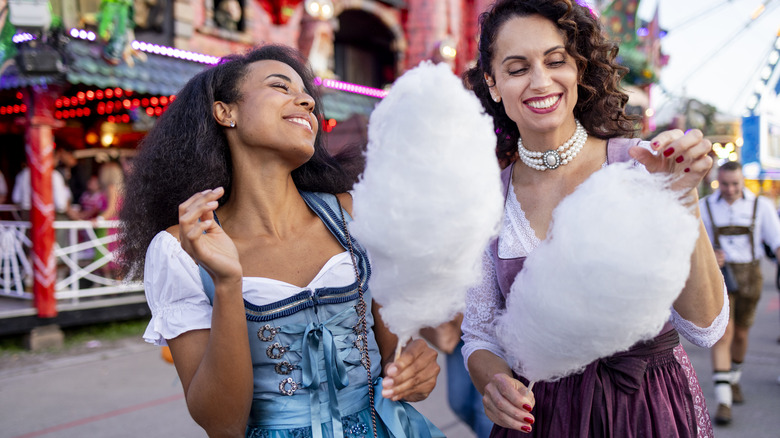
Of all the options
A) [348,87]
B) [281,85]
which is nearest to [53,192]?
[348,87]

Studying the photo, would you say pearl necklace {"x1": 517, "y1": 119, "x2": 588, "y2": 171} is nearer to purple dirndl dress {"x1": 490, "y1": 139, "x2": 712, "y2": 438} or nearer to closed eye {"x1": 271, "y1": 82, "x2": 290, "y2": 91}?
purple dirndl dress {"x1": 490, "y1": 139, "x2": 712, "y2": 438}

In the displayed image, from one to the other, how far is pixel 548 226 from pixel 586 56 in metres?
0.48

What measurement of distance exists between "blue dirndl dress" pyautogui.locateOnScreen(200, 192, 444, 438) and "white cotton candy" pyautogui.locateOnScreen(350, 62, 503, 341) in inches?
14.0

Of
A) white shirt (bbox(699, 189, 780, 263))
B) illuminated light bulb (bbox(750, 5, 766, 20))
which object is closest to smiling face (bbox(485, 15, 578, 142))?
white shirt (bbox(699, 189, 780, 263))

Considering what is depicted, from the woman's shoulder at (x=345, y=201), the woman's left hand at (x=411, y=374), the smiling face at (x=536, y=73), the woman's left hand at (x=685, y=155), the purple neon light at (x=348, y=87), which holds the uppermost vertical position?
the purple neon light at (x=348, y=87)

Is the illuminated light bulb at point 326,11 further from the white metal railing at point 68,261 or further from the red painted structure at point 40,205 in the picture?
the white metal railing at point 68,261

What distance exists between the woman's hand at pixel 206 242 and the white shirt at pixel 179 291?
158 mm

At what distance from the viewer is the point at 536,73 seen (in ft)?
4.61

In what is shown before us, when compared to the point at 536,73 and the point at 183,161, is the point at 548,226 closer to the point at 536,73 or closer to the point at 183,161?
the point at 536,73

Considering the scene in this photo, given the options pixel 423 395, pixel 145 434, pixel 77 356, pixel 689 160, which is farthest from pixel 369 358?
pixel 77 356

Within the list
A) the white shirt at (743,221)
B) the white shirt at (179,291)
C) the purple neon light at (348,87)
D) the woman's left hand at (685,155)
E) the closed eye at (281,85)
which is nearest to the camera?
the woman's left hand at (685,155)

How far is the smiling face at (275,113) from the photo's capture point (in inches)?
61.6

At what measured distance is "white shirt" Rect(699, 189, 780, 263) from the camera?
4.50m

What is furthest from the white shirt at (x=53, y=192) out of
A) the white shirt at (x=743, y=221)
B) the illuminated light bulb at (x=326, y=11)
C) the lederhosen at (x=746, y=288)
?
the lederhosen at (x=746, y=288)
